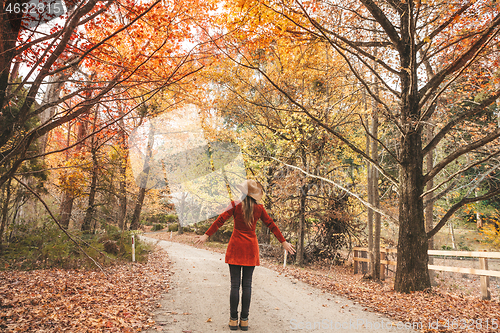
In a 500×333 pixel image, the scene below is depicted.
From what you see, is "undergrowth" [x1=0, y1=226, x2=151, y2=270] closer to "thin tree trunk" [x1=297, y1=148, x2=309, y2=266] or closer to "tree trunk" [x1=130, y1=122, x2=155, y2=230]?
"thin tree trunk" [x1=297, y1=148, x2=309, y2=266]

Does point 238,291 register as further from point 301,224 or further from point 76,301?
point 301,224

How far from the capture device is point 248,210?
4.30m

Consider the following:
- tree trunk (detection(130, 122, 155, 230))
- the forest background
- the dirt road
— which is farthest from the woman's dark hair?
tree trunk (detection(130, 122, 155, 230))

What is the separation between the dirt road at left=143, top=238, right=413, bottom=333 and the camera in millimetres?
4262

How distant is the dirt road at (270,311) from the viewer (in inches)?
168

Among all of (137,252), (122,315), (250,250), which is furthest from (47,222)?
(250,250)

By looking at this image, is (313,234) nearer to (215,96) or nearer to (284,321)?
(215,96)

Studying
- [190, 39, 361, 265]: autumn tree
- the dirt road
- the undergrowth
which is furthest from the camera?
[190, 39, 361, 265]: autumn tree

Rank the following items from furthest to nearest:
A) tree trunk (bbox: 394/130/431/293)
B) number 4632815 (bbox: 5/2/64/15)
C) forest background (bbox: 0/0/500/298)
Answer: tree trunk (bbox: 394/130/431/293), forest background (bbox: 0/0/500/298), number 4632815 (bbox: 5/2/64/15)

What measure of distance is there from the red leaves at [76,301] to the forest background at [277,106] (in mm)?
1443

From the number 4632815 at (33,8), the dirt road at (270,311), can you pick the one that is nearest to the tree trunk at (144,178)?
the dirt road at (270,311)

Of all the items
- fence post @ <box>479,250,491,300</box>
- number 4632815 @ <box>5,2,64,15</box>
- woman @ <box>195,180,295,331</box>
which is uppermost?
number 4632815 @ <box>5,2,64,15</box>

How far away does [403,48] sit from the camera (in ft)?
23.7

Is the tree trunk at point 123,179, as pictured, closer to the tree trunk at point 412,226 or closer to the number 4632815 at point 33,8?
the number 4632815 at point 33,8
